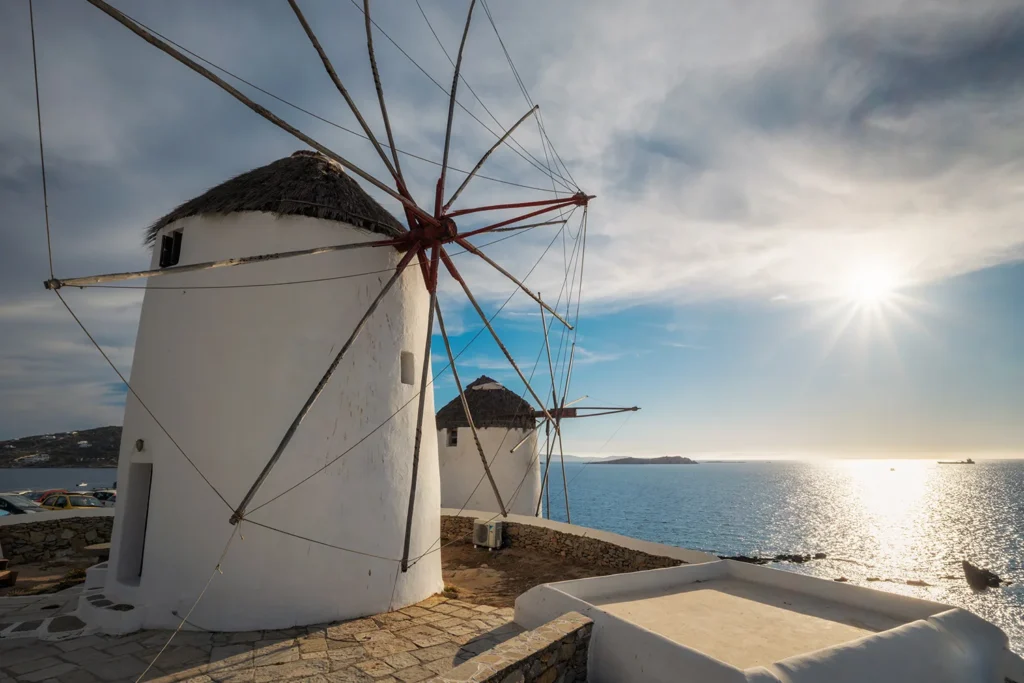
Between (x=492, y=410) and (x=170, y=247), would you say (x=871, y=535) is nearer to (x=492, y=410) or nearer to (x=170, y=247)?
(x=492, y=410)

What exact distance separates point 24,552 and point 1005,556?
155ft

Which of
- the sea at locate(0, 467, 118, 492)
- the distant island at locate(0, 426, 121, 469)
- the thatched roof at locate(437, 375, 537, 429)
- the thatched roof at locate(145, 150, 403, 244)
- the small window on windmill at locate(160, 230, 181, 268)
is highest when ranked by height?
the thatched roof at locate(145, 150, 403, 244)

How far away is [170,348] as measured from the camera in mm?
7055

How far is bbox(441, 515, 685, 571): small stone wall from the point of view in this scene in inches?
380

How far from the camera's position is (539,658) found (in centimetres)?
457

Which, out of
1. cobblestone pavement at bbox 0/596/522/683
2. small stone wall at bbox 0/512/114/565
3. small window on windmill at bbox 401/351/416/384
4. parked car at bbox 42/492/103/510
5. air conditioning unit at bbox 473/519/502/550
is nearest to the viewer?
cobblestone pavement at bbox 0/596/522/683

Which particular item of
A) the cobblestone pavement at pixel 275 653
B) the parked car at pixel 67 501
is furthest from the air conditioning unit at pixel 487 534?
the parked car at pixel 67 501

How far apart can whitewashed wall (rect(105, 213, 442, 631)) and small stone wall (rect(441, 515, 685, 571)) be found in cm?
407

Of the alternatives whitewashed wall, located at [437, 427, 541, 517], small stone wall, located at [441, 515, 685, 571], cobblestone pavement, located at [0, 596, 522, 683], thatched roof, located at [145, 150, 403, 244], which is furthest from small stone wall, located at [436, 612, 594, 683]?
whitewashed wall, located at [437, 427, 541, 517]

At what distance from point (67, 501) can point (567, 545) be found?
1659cm

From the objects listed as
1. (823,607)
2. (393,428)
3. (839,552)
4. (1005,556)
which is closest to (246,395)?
(393,428)

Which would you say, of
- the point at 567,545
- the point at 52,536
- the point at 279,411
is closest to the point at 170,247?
the point at 279,411

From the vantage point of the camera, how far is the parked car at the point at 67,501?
1665cm

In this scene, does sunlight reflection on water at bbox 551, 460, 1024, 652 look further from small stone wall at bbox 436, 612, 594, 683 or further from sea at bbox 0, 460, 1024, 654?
small stone wall at bbox 436, 612, 594, 683
